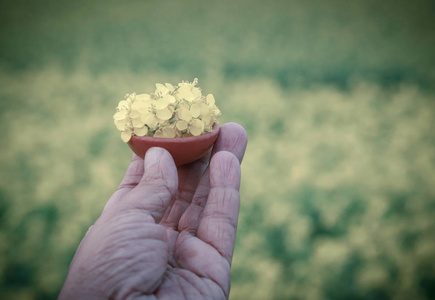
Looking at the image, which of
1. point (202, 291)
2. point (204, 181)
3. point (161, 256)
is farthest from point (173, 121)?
point (202, 291)

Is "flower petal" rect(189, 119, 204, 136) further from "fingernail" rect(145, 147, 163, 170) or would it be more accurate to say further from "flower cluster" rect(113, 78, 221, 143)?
"fingernail" rect(145, 147, 163, 170)

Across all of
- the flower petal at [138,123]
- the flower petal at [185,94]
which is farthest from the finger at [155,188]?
the flower petal at [185,94]

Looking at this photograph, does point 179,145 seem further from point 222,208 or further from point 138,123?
point 222,208

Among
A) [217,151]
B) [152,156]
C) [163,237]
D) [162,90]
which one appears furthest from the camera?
Result: [217,151]

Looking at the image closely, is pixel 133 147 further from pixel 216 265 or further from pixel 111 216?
pixel 216 265

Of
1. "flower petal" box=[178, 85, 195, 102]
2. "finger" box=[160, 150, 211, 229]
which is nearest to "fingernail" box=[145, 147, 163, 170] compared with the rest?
"flower petal" box=[178, 85, 195, 102]

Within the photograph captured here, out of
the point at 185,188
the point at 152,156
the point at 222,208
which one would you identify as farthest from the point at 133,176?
the point at 222,208
